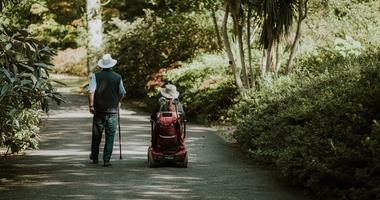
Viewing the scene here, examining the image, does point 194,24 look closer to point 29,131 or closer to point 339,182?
point 29,131

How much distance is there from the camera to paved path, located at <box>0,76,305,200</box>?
7715mm

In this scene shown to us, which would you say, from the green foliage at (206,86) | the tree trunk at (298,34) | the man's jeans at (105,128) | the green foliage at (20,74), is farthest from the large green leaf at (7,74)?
the green foliage at (206,86)

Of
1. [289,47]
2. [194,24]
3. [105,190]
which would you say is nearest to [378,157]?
[105,190]

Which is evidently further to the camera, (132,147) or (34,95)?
(132,147)

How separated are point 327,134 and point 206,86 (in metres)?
9.34

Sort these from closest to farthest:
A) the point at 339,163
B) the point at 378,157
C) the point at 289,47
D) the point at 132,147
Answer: the point at 378,157, the point at 339,163, the point at 132,147, the point at 289,47

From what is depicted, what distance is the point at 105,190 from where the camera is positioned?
7891 millimetres

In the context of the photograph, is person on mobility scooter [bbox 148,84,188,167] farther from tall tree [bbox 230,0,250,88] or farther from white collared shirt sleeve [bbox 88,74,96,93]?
tall tree [bbox 230,0,250,88]

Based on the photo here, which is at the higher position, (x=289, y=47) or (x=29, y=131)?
(x=289, y=47)

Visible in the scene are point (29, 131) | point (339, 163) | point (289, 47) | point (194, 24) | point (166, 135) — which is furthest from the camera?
point (194, 24)

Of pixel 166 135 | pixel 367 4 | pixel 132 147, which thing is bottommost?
pixel 132 147

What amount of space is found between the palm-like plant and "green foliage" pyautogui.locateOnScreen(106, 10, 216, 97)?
6251 millimetres

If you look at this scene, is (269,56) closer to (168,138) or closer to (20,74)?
(168,138)

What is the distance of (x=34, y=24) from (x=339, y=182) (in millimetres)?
36648
